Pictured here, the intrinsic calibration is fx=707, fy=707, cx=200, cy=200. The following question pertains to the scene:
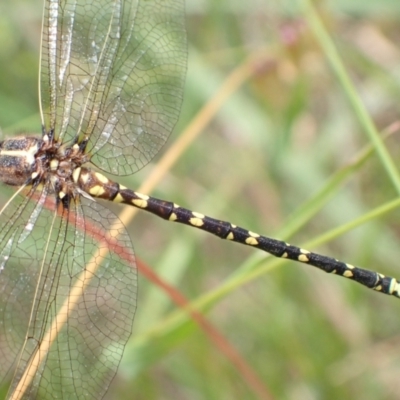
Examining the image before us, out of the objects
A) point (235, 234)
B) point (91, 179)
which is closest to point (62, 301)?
point (91, 179)

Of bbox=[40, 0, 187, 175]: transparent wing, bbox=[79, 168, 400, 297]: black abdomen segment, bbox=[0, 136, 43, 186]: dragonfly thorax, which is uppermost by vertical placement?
bbox=[40, 0, 187, 175]: transparent wing

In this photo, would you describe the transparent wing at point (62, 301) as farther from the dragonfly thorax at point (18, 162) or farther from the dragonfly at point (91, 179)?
the dragonfly thorax at point (18, 162)

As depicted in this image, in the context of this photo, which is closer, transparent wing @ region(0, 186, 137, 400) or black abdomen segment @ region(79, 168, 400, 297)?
transparent wing @ region(0, 186, 137, 400)

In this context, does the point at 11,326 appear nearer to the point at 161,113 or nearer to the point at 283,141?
the point at 161,113

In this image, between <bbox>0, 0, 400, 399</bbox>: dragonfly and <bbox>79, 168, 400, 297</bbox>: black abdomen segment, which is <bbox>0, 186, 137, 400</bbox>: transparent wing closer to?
<bbox>0, 0, 400, 399</bbox>: dragonfly

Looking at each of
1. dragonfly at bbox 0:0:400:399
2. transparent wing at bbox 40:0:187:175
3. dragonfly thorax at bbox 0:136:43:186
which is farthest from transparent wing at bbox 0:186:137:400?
transparent wing at bbox 40:0:187:175

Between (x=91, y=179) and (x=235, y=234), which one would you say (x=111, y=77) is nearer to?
(x=91, y=179)

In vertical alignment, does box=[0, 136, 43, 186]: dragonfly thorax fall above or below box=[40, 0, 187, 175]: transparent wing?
below
